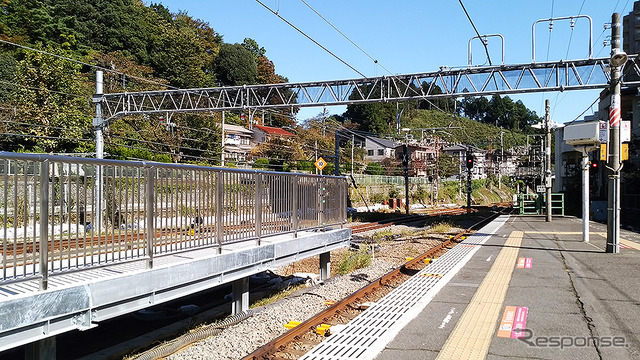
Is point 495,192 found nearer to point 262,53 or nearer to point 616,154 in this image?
point 262,53

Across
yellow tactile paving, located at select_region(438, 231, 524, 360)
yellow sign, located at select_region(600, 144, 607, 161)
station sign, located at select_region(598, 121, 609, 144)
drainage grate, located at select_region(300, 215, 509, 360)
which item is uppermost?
station sign, located at select_region(598, 121, 609, 144)

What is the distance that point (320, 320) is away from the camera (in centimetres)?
743

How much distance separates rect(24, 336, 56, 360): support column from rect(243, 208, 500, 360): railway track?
6.64 ft

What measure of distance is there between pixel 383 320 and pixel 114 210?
160 inches

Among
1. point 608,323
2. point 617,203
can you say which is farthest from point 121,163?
point 617,203

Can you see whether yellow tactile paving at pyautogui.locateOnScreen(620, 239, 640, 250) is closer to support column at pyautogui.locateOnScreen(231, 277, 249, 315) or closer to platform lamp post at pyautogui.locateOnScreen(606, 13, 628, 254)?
platform lamp post at pyautogui.locateOnScreen(606, 13, 628, 254)

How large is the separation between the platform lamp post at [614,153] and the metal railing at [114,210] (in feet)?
33.8

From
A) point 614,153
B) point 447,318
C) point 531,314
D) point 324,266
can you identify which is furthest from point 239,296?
point 614,153

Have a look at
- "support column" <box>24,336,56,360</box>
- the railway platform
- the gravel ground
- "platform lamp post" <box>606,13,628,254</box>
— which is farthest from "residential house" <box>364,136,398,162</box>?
"support column" <box>24,336,56,360</box>

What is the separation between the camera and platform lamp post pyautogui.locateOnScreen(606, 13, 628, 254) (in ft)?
45.5

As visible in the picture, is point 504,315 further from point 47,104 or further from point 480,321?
point 47,104

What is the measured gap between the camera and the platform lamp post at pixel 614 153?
13867 millimetres

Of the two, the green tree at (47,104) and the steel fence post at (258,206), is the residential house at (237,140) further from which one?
the steel fence post at (258,206)

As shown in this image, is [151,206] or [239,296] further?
[239,296]
